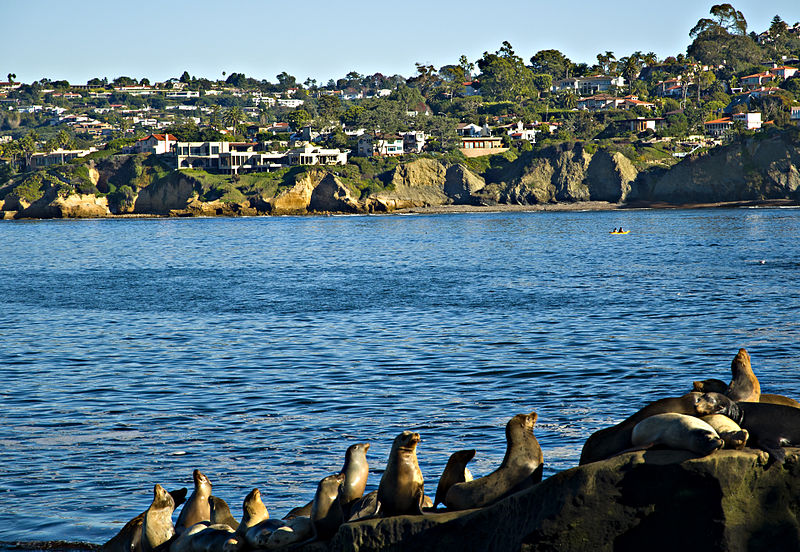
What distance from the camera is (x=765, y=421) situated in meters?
8.01

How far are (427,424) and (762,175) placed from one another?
163690mm

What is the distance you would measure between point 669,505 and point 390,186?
171184mm

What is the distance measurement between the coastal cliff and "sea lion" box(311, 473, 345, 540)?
535 feet

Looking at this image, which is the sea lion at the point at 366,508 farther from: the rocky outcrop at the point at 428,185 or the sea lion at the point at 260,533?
the rocky outcrop at the point at 428,185

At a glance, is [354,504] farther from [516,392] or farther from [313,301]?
[313,301]

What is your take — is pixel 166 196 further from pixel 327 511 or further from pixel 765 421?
pixel 765 421

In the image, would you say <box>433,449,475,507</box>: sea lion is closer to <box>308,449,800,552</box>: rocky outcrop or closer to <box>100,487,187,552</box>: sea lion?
<box>308,449,800,552</box>: rocky outcrop

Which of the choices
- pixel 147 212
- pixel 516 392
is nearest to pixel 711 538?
pixel 516 392

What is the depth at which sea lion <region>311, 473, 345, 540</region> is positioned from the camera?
902 centimetres

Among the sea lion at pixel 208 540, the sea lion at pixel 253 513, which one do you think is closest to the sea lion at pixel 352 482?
the sea lion at pixel 253 513

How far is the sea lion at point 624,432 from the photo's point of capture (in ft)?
27.2

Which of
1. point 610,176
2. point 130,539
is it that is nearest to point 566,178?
point 610,176

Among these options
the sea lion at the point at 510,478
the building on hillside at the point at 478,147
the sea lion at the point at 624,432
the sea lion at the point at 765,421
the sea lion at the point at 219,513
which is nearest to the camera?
the sea lion at the point at 765,421

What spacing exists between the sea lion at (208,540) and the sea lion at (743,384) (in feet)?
17.8
